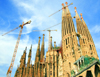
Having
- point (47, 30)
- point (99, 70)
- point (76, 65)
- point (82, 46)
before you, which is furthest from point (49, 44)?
point (99, 70)

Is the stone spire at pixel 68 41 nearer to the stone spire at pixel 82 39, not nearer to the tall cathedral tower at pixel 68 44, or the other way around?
the tall cathedral tower at pixel 68 44

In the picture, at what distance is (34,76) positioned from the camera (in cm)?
4350

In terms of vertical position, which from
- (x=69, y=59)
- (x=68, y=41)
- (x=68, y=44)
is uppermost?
(x=68, y=41)

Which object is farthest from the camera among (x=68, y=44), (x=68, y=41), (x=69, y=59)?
(x=68, y=41)

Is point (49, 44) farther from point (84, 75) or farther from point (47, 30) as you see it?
point (84, 75)

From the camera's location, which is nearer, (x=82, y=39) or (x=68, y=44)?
(x=68, y=44)

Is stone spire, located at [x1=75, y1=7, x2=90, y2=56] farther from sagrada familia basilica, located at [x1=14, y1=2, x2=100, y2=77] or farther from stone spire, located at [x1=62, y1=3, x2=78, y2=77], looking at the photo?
stone spire, located at [x1=62, y1=3, x2=78, y2=77]

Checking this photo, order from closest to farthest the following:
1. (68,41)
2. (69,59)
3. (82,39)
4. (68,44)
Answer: (69,59), (68,44), (68,41), (82,39)

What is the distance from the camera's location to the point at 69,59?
38.0 meters

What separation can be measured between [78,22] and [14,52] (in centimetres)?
3691

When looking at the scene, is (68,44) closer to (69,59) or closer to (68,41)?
(68,41)

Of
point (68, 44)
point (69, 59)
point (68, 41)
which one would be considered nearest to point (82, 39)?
point (68, 41)

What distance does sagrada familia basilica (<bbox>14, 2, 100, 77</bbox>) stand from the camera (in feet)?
105

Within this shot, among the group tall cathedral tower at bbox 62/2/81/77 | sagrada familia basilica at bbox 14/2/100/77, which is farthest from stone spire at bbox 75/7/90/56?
tall cathedral tower at bbox 62/2/81/77
